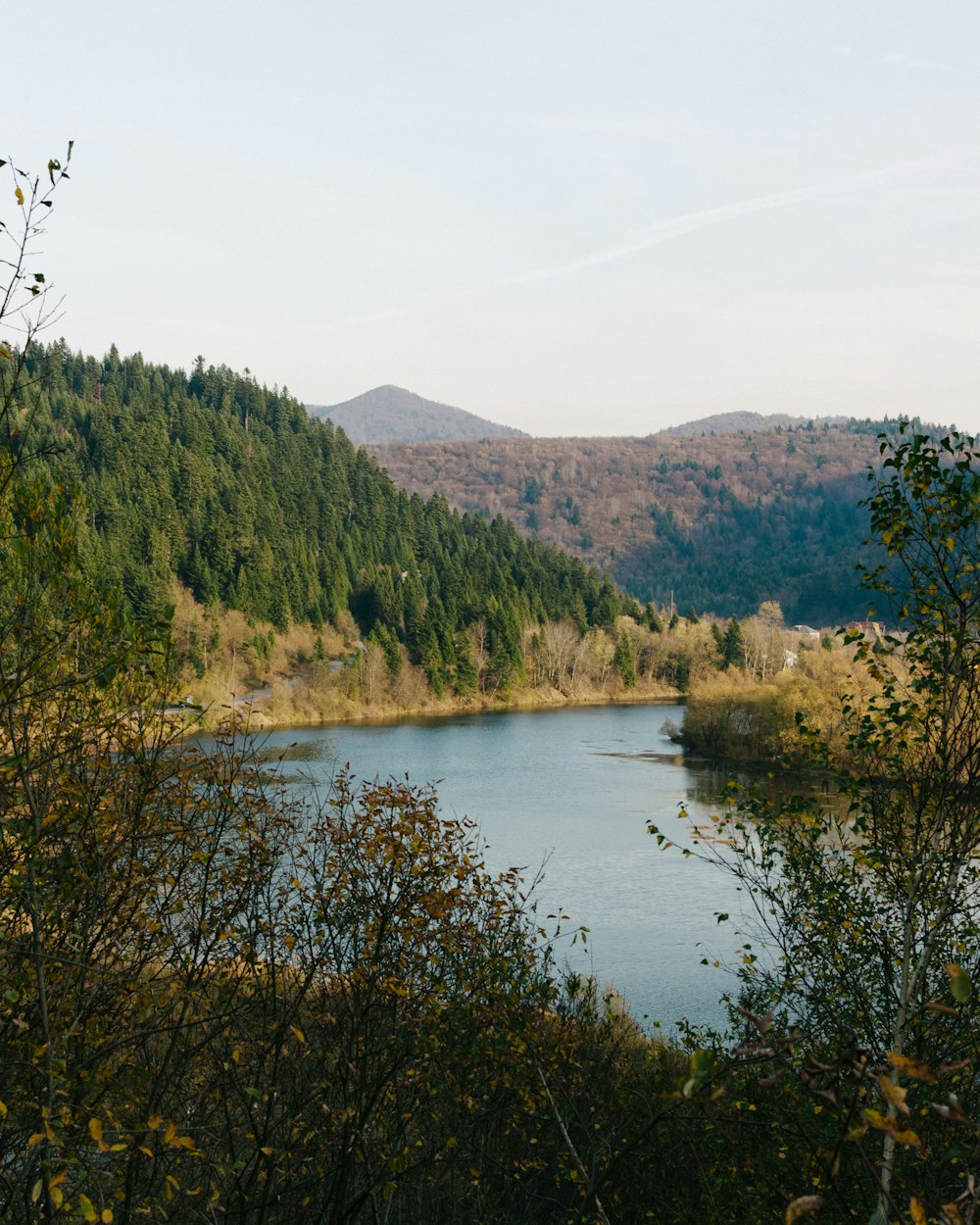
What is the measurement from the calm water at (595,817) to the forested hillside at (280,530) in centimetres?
2148

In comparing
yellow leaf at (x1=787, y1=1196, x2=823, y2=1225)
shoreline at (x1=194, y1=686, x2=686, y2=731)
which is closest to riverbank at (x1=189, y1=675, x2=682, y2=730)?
shoreline at (x1=194, y1=686, x2=686, y2=731)

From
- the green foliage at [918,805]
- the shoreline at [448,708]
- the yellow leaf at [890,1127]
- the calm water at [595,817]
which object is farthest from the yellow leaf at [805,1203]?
the shoreline at [448,708]

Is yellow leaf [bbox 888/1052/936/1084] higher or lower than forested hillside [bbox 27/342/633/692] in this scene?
lower

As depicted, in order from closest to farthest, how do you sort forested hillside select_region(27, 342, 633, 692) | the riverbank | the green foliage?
the green foliage < the riverbank < forested hillside select_region(27, 342, 633, 692)

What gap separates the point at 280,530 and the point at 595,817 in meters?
69.0

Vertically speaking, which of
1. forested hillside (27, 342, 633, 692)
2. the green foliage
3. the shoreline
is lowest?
the shoreline

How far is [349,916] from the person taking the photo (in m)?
7.70

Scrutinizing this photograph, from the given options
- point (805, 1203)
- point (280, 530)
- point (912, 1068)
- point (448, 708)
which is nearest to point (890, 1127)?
point (912, 1068)

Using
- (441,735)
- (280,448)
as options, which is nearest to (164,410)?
(280,448)

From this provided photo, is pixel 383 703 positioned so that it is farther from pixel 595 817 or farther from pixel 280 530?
pixel 595 817

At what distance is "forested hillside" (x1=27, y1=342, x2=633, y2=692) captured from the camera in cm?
8312

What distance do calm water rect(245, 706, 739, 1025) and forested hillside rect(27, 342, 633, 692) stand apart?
70.5ft

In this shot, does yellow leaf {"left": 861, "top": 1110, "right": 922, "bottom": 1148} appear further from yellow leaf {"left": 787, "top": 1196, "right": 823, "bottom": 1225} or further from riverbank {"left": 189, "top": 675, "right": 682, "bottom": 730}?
riverbank {"left": 189, "top": 675, "right": 682, "bottom": 730}

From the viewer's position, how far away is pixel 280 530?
97688 millimetres
